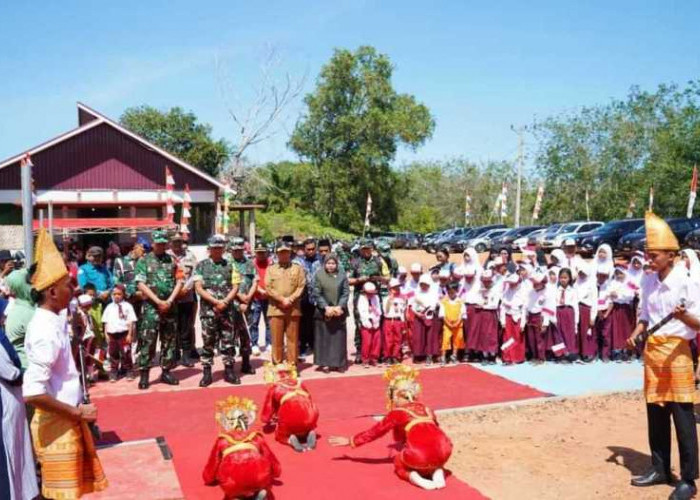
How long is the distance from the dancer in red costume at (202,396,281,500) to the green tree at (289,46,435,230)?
3735cm

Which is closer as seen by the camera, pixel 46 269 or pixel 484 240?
pixel 46 269

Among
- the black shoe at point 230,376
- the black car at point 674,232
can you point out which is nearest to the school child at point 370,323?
the black shoe at point 230,376

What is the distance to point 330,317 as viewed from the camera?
9.27 metres

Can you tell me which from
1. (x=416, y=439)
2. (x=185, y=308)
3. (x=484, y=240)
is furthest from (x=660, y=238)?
(x=484, y=240)

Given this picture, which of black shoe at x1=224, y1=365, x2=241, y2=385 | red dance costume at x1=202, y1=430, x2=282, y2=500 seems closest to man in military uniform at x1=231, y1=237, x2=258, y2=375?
black shoe at x1=224, y1=365, x2=241, y2=385

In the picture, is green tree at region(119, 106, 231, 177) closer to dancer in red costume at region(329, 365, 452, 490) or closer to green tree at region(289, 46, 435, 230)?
green tree at region(289, 46, 435, 230)

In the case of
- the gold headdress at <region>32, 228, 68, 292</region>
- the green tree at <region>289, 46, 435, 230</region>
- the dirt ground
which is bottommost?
the dirt ground

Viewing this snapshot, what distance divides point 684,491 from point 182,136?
144 ft

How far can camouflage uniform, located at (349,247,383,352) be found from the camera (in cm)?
981

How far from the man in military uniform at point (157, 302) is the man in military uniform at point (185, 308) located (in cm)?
37

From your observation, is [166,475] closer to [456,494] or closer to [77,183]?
[456,494]

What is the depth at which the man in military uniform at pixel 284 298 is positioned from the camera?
9.02 metres

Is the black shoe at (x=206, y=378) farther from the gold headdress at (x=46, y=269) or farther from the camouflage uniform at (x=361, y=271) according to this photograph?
the gold headdress at (x=46, y=269)

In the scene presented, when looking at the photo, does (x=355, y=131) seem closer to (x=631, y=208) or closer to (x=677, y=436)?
(x=631, y=208)
